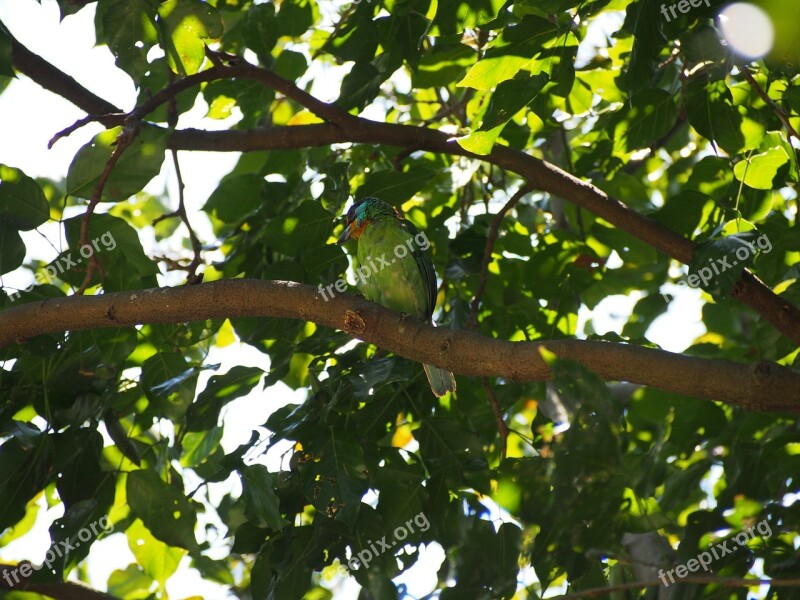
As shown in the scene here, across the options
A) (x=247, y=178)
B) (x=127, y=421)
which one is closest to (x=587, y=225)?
(x=247, y=178)

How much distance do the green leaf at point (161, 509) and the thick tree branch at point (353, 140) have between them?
1.45 metres

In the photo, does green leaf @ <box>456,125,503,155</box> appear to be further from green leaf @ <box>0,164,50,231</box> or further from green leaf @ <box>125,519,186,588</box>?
green leaf @ <box>125,519,186,588</box>

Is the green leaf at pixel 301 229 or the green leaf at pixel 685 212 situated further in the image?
the green leaf at pixel 301 229

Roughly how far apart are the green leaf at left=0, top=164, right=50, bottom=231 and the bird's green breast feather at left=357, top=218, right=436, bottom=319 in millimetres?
1840

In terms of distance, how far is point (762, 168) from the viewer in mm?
2812

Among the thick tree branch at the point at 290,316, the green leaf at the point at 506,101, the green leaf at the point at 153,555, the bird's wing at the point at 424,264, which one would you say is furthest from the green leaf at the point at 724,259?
the green leaf at the point at 153,555

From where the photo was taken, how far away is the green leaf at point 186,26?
114 inches

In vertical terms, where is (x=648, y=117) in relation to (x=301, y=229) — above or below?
above

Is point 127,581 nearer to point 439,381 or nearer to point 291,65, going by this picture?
point 439,381

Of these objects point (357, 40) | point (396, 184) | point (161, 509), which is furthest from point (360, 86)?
point (161, 509)

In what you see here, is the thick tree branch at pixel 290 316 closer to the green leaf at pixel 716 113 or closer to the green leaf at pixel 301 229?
the green leaf at pixel 301 229

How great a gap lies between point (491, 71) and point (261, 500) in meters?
1.70

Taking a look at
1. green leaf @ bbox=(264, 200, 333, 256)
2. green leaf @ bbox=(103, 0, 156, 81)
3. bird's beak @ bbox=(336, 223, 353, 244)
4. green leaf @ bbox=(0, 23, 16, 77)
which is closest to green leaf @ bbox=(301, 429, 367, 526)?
green leaf @ bbox=(264, 200, 333, 256)

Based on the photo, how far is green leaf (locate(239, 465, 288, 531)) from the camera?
2.68 metres
